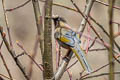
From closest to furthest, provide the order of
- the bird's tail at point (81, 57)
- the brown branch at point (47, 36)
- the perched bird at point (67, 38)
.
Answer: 1. the brown branch at point (47, 36)
2. the bird's tail at point (81, 57)
3. the perched bird at point (67, 38)

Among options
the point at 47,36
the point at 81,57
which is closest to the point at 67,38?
the point at 81,57

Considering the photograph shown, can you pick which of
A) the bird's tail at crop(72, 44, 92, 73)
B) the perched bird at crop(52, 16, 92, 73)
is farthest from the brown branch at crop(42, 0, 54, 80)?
the perched bird at crop(52, 16, 92, 73)

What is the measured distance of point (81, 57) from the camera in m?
2.63

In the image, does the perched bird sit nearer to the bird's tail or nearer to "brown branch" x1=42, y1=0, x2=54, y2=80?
the bird's tail

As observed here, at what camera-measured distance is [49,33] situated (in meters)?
1.88

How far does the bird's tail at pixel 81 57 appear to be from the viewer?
2.45 meters

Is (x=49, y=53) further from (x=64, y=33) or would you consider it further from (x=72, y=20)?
(x=72, y=20)

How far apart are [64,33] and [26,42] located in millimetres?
3833

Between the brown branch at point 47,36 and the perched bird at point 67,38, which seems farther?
the perched bird at point 67,38

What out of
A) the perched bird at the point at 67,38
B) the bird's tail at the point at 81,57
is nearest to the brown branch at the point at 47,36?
the bird's tail at the point at 81,57

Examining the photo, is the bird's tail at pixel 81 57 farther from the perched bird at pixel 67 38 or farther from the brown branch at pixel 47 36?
the brown branch at pixel 47 36

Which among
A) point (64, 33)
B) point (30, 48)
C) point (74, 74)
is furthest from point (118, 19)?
point (64, 33)

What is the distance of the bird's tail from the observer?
2.45m

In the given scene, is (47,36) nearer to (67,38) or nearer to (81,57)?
(81,57)
